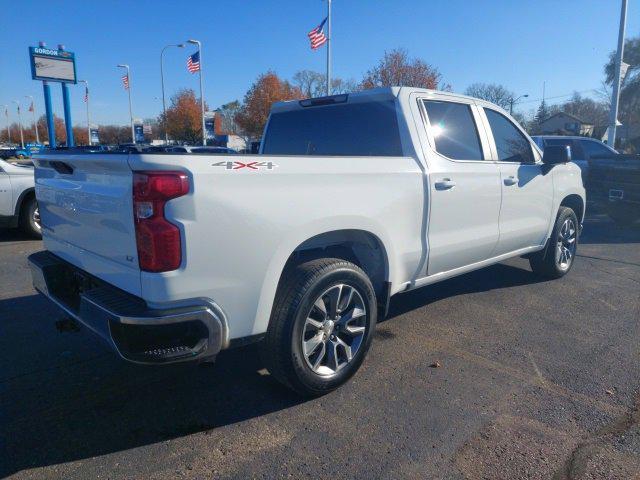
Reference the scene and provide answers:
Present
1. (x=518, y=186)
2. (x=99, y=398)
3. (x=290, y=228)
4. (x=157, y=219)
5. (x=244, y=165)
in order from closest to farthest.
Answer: (x=157, y=219), (x=244, y=165), (x=290, y=228), (x=99, y=398), (x=518, y=186)

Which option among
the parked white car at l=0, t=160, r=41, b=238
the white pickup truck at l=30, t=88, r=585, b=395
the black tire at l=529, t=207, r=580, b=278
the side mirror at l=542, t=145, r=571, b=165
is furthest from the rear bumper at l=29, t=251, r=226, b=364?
the parked white car at l=0, t=160, r=41, b=238

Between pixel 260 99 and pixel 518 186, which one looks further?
pixel 260 99

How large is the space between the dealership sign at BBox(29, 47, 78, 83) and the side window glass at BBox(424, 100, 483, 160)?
1583 centimetres

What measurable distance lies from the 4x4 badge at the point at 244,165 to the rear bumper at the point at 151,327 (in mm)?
711

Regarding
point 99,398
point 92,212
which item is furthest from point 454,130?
point 99,398

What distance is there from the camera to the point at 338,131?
425cm

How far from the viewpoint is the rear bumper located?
2.41 m

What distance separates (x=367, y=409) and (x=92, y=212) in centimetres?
198

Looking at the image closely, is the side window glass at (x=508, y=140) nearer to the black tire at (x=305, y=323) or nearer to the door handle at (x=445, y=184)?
the door handle at (x=445, y=184)

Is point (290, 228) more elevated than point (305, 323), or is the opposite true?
point (290, 228)

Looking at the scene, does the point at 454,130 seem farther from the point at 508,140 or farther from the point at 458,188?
the point at 508,140

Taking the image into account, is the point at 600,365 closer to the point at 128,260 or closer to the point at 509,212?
the point at 509,212

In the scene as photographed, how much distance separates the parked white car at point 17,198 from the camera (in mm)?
7789

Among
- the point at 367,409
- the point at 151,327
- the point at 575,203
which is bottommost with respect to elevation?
the point at 367,409
